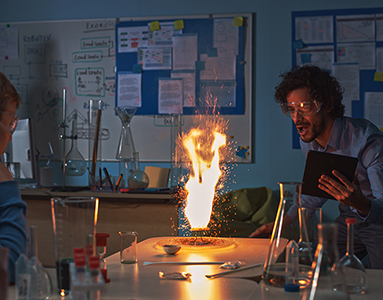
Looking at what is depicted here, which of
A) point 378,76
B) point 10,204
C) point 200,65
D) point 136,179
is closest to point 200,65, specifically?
point 200,65

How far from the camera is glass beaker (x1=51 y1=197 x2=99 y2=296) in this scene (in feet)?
2.91

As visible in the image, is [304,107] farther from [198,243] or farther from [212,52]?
[212,52]

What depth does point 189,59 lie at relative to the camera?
3.86 meters

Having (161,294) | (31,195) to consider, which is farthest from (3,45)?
(161,294)

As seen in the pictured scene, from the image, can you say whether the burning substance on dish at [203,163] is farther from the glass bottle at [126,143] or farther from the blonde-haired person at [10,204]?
the blonde-haired person at [10,204]

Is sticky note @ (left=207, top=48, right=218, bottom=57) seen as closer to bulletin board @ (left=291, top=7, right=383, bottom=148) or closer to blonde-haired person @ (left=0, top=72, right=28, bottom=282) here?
bulletin board @ (left=291, top=7, right=383, bottom=148)

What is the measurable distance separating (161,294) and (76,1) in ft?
12.2

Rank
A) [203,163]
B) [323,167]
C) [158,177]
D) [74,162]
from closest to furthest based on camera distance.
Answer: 1. [323,167]
2. [203,163]
3. [74,162]
4. [158,177]

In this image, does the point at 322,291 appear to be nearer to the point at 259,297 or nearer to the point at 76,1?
the point at 259,297

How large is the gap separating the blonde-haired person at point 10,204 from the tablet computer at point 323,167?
1.21 m

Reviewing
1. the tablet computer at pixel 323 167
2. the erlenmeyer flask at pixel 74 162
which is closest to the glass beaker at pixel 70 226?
the tablet computer at pixel 323 167

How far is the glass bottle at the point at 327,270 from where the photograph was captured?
780 millimetres

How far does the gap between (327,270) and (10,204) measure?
843 mm

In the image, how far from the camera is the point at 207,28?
3.84m
